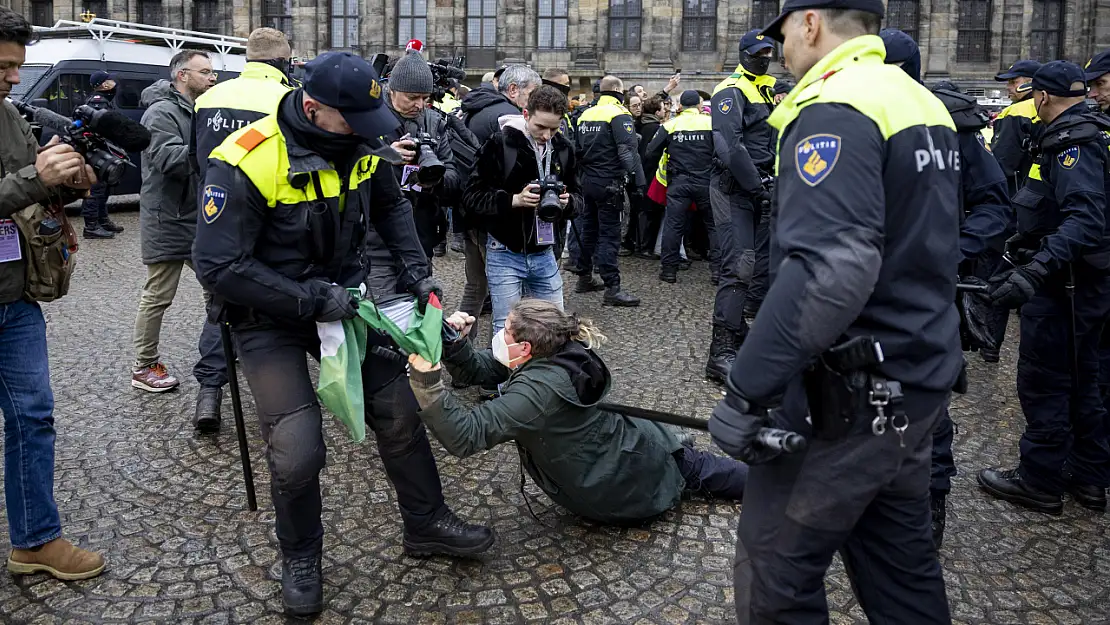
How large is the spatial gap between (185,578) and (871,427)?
9.34 ft

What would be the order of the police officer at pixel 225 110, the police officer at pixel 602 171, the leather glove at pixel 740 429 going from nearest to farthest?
the leather glove at pixel 740 429 < the police officer at pixel 225 110 < the police officer at pixel 602 171

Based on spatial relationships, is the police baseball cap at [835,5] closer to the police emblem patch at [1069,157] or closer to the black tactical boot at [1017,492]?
the police emblem patch at [1069,157]

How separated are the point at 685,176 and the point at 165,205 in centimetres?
592

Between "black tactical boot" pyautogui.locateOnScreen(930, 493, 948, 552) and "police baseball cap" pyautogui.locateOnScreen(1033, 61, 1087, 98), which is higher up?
"police baseball cap" pyautogui.locateOnScreen(1033, 61, 1087, 98)

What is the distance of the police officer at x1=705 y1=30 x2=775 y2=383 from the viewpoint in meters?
6.81

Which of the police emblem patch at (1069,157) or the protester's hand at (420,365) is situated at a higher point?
the police emblem patch at (1069,157)

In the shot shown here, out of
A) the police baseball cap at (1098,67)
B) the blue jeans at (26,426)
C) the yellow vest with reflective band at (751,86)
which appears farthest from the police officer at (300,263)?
the police baseball cap at (1098,67)

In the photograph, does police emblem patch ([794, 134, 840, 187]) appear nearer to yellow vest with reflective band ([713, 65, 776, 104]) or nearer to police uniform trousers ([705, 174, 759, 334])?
police uniform trousers ([705, 174, 759, 334])

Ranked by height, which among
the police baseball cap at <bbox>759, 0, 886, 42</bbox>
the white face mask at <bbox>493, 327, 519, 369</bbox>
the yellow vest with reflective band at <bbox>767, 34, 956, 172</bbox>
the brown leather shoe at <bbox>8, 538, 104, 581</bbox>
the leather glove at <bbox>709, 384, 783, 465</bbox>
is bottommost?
the brown leather shoe at <bbox>8, 538, 104, 581</bbox>

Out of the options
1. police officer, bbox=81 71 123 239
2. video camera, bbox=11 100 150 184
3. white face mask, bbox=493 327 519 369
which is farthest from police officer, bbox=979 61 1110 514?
police officer, bbox=81 71 123 239

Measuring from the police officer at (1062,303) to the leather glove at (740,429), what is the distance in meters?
2.52

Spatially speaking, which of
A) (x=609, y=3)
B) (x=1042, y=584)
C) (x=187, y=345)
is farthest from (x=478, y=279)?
(x=609, y=3)

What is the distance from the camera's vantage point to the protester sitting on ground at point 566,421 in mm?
3848

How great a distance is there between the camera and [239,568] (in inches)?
157
